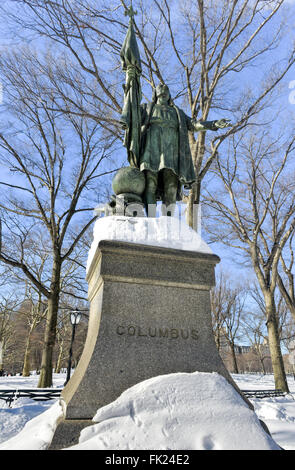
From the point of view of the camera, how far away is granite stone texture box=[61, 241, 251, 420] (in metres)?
2.67

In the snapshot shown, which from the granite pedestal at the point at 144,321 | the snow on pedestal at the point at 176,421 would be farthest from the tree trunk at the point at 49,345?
the snow on pedestal at the point at 176,421

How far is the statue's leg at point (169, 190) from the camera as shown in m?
4.35

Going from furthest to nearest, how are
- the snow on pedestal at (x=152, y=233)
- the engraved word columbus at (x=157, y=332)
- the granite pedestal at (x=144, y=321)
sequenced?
the snow on pedestal at (x=152, y=233)
the engraved word columbus at (x=157, y=332)
the granite pedestal at (x=144, y=321)

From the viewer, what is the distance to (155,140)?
14.6ft

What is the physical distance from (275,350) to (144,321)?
38.3 feet

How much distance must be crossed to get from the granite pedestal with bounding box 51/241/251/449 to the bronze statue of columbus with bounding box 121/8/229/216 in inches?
49.4

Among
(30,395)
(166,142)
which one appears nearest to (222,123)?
(166,142)

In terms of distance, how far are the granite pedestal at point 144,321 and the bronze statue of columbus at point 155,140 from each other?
4.12 ft

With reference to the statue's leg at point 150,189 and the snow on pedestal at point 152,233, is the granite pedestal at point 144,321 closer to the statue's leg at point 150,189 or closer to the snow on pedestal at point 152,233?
the snow on pedestal at point 152,233

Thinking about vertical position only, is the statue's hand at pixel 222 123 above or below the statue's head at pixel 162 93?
below

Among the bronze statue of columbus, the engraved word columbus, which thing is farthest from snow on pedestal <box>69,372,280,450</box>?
the bronze statue of columbus

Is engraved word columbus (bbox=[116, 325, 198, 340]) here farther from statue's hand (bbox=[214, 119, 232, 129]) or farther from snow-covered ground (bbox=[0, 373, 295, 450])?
statue's hand (bbox=[214, 119, 232, 129])
